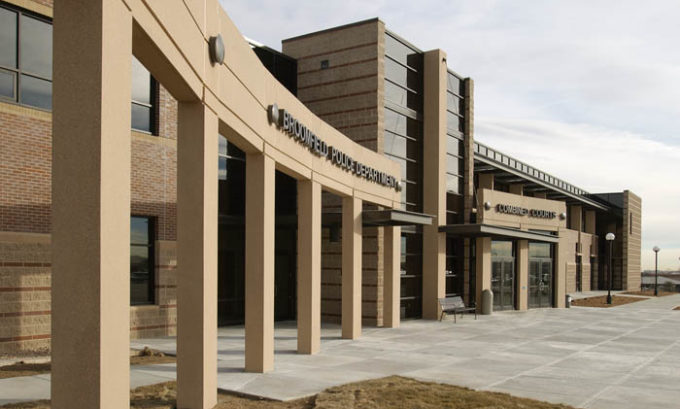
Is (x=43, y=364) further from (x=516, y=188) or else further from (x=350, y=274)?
(x=516, y=188)

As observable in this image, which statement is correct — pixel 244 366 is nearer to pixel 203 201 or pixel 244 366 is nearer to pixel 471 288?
pixel 203 201

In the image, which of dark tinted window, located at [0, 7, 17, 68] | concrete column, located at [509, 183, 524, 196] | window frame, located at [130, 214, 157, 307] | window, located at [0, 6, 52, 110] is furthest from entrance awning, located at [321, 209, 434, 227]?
concrete column, located at [509, 183, 524, 196]

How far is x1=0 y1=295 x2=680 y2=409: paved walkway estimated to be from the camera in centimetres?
1100

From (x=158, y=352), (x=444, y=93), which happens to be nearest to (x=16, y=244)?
(x=158, y=352)

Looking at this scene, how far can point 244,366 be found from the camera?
12844 millimetres

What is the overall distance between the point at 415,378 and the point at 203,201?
5.85 metres

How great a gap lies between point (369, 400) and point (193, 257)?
359cm

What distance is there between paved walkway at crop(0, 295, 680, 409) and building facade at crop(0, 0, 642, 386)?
111 centimetres

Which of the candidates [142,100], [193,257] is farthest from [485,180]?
[193,257]

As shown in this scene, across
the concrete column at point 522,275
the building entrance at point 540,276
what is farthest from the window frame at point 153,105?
the building entrance at point 540,276

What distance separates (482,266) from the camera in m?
27.8

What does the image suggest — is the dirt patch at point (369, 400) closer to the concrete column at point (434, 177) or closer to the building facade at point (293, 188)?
the building facade at point (293, 188)

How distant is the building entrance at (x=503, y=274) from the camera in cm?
2942

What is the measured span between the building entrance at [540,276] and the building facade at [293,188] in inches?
4.1
